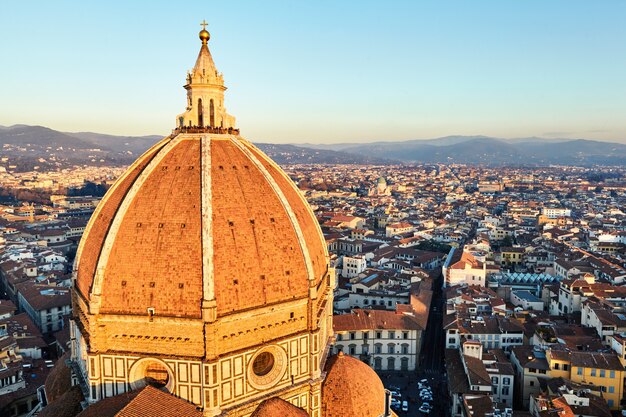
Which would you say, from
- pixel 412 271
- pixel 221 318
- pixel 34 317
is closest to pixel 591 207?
pixel 412 271

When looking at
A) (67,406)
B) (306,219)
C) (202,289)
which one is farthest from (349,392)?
(67,406)

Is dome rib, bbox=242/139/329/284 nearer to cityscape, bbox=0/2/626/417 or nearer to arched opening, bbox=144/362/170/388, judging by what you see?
cityscape, bbox=0/2/626/417

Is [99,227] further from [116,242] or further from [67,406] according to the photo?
[67,406]

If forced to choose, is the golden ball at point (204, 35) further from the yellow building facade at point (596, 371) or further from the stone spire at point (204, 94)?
the yellow building facade at point (596, 371)

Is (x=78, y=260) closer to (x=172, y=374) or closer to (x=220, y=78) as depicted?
(x=172, y=374)

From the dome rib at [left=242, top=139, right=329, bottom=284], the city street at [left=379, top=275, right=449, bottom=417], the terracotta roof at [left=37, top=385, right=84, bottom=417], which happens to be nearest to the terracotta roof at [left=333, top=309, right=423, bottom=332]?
the city street at [left=379, top=275, right=449, bottom=417]

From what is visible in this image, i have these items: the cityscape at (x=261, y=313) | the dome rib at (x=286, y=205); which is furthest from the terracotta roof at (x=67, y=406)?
the dome rib at (x=286, y=205)
